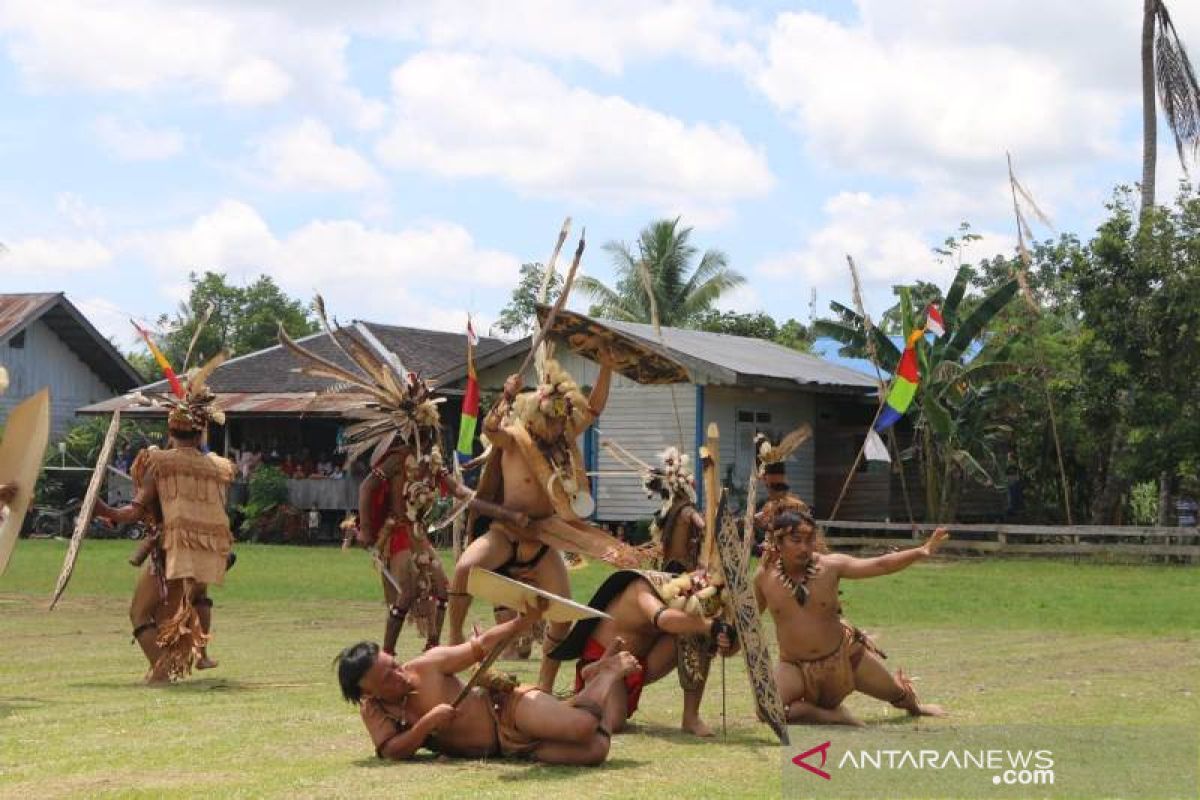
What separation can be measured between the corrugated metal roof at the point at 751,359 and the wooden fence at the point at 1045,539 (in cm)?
273

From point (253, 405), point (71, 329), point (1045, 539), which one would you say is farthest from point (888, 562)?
point (71, 329)

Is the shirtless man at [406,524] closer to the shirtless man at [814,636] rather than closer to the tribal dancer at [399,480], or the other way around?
the tribal dancer at [399,480]

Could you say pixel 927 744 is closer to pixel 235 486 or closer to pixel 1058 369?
pixel 1058 369

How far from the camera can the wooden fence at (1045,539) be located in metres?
23.7

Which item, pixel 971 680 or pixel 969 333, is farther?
pixel 969 333

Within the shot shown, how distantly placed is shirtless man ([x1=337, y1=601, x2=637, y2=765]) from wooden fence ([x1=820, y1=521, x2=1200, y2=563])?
15.4 meters

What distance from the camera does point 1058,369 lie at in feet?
93.7

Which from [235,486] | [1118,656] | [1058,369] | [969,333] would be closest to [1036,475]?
[1058,369]

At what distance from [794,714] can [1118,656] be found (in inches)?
174

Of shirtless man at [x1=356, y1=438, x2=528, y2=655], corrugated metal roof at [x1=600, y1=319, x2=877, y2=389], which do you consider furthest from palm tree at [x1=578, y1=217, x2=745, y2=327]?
shirtless man at [x1=356, y1=438, x2=528, y2=655]

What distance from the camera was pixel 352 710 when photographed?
8.27 meters

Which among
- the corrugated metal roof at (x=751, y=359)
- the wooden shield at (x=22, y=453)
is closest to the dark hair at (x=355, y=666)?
the wooden shield at (x=22, y=453)

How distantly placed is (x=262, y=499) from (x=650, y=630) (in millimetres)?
24179

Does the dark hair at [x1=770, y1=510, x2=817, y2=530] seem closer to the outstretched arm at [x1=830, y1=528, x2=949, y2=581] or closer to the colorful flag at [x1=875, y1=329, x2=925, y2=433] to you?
the outstretched arm at [x1=830, y1=528, x2=949, y2=581]
